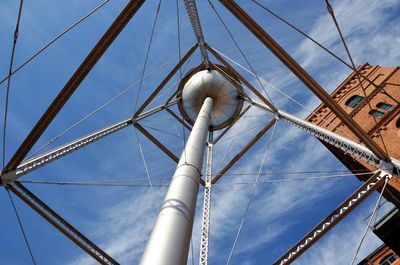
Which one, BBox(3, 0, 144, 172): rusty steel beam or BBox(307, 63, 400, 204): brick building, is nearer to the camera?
BBox(3, 0, 144, 172): rusty steel beam

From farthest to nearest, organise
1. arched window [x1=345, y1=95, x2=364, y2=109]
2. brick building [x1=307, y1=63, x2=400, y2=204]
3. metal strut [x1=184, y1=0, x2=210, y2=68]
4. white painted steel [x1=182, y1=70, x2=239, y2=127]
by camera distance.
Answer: arched window [x1=345, y1=95, x2=364, y2=109] → brick building [x1=307, y1=63, x2=400, y2=204] → white painted steel [x1=182, y1=70, x2=239, y2=127] → metal strut [x1=184, y1=0, x2=210, y2=68]

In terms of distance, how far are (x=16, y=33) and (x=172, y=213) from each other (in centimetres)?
451

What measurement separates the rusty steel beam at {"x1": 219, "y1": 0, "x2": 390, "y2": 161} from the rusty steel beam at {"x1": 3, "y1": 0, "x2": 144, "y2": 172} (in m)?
2.05

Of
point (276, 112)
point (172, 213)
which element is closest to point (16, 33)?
point (172, 213)

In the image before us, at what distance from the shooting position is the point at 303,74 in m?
8.11

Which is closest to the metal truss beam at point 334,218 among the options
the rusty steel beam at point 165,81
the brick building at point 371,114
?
the rusty steel beam at point 165,81

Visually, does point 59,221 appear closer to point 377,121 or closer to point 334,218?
point 334,218

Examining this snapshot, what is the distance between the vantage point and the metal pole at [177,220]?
16.7 feet

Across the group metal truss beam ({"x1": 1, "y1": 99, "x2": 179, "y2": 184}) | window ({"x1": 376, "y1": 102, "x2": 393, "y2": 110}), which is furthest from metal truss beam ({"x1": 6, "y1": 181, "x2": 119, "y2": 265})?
window ({"x1": 376, "y1": 102, "x2": 393, "y2": 110})

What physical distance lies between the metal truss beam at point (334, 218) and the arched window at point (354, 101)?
1698 centimetres

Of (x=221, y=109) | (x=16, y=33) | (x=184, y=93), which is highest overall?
(x=184, y=93)

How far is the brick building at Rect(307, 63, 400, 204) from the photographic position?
1855 centimetres

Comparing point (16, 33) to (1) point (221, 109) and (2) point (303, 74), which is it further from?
(1) point (221, 109)

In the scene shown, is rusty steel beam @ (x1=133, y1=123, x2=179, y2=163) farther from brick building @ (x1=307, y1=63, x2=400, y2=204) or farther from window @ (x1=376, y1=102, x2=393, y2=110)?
window @ (x1=376, y1=102, x2=393, y2=110)
